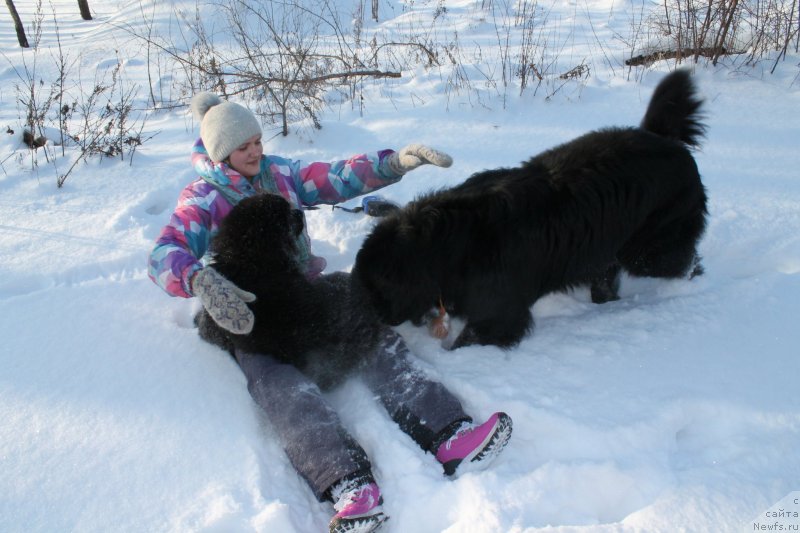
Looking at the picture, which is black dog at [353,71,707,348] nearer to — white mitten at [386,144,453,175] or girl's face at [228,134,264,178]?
white mitten at [386,144,453,175]

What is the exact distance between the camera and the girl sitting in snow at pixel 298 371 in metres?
1.67

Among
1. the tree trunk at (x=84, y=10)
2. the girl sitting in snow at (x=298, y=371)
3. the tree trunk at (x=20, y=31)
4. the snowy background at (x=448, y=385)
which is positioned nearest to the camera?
the snowy background at (x=448, y=385)

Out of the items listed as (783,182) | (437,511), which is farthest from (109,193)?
(783,182)

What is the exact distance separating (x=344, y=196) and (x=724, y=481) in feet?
6.57

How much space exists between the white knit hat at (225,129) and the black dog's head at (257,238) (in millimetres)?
420

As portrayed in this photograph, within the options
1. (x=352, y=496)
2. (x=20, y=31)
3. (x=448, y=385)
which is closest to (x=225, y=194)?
(x=448, y=385)

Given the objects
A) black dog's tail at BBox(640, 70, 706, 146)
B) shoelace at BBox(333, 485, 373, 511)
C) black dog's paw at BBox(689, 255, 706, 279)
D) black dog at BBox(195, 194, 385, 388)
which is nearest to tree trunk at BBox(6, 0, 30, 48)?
black dog at BBox(195, 194, 385, 388)

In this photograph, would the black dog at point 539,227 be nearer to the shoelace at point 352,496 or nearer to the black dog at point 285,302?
the black dog at point 285,302

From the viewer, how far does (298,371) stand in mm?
1966

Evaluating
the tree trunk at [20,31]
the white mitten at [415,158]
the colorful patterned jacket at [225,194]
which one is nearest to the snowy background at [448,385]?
the colorful patterned jacket at [225,194]

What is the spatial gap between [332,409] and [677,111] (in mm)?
2040

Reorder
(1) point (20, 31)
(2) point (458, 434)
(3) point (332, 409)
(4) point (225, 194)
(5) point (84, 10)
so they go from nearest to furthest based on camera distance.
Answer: (2) point (458, 434)
(3) point (332, 409)
(4) point (225, 194)
(1) point (20, 31)
(5) point (84, 10)

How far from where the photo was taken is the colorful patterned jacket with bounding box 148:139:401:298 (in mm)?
1994

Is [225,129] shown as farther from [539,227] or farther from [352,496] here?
[352,496]
